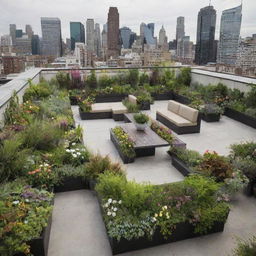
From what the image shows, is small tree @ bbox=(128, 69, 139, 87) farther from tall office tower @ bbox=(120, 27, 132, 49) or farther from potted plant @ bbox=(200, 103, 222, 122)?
tall office tower @ bbox=(120, 27, 132, 49)

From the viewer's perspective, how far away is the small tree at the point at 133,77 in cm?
1050

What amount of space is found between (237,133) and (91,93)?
557cm

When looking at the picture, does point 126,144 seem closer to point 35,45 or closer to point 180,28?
point 35,45

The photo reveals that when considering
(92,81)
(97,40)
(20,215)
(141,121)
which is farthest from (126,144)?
(97,40)

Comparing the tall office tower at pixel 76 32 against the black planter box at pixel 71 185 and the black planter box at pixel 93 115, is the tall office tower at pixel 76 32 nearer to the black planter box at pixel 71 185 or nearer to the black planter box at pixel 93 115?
the black planter box at pixel 93 115

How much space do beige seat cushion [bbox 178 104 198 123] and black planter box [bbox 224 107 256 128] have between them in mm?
1919

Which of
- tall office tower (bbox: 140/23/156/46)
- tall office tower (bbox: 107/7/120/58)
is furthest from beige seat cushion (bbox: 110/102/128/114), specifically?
tall office tower (bbox: 140/23/156/46)

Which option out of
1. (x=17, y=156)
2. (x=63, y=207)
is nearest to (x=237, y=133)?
(x=63, y=207)

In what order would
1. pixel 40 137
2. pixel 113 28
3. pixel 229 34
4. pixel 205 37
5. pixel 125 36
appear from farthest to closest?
pixel 125 36 → pixel 113 28 → pixel 205 37 → pixel 229 34 → pixel 40 137

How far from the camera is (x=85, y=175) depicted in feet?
11.9

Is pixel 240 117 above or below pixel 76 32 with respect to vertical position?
below

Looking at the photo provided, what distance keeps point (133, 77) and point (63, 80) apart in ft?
10.3

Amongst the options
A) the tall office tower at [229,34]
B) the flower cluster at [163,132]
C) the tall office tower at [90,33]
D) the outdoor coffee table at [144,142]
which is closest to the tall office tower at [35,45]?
the tall office tower at [90,33]

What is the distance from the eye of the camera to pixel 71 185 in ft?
12.0
